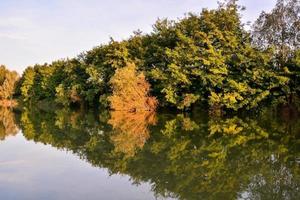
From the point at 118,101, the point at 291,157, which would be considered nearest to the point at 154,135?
the point at 291,157

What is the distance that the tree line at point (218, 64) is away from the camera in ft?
118

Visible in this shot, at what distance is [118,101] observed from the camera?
4222 cm

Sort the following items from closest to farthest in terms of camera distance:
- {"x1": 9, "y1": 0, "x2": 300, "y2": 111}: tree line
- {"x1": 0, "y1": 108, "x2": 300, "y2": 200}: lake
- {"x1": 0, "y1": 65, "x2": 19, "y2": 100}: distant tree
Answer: {"x1": 0, "y1": 108, "x2": 300, "y2": 200}: lake
{"x1": 9, "y1": 0, "x2": 300, "y2": 111}: tree line
{"x1": 0, "y1": 65, "x2": 19, "y2": 100}: distant tree

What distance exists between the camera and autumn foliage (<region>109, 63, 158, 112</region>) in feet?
136

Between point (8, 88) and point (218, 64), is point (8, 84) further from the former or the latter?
point (218, 64)

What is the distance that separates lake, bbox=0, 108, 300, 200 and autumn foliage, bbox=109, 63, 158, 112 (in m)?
20.6

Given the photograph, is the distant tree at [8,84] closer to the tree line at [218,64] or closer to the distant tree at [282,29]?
the tree line at [218,64]

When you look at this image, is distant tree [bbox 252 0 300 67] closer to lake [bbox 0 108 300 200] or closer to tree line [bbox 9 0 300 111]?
tree line [bbox 9 0 300 111]

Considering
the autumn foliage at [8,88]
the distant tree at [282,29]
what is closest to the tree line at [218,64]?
the distant tree at [282,29]

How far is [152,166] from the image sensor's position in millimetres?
12477

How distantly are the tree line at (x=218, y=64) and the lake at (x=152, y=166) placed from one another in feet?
51.6

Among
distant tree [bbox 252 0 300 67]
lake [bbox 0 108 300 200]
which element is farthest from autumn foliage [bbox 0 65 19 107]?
lake [bbox 0 108 300 200]

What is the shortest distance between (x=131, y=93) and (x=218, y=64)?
939 cm

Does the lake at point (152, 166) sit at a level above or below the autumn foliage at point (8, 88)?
below
